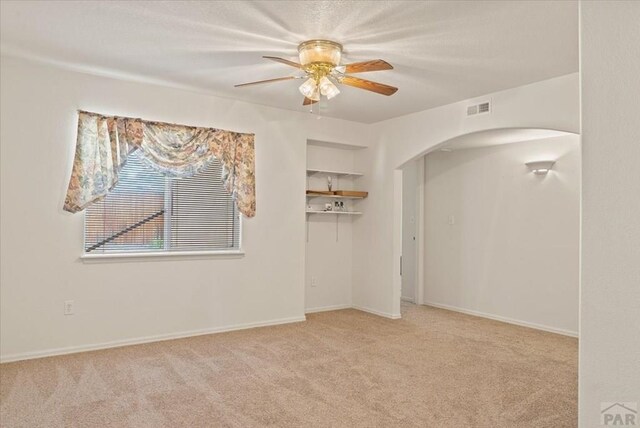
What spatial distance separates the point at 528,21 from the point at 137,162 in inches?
146

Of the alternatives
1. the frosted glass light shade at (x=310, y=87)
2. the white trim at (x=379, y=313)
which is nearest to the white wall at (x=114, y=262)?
the white trim at (x=379, y=313)

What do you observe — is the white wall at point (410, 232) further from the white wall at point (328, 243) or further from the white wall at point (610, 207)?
the white wall at point (610, 207)

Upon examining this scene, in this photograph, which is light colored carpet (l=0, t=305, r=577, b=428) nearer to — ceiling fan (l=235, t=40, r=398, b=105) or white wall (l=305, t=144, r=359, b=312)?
white wall (l=305, t=144, r=359, b=312)

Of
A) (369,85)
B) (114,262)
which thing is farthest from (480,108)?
(114,262)

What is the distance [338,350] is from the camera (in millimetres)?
4320

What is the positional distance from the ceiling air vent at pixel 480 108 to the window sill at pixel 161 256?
3001 millimetres

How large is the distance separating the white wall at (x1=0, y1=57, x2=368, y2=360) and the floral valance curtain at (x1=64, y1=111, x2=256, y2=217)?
10cm

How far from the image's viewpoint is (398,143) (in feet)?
19.0

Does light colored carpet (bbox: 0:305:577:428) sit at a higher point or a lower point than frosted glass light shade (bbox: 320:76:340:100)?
lower

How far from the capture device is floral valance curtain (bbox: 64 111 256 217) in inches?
164

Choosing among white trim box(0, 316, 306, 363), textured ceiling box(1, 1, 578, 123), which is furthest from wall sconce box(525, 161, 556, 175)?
white trim box(0, 316, 306, 363)

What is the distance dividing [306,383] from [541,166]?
392 cm

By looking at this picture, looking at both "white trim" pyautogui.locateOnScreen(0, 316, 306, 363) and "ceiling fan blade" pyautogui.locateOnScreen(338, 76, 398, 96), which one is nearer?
"ceiling fan blade" pyautogui.locateOnScreen(338, 76, 398, 96)

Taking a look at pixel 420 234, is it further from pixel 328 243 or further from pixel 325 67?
pixel 325 67
